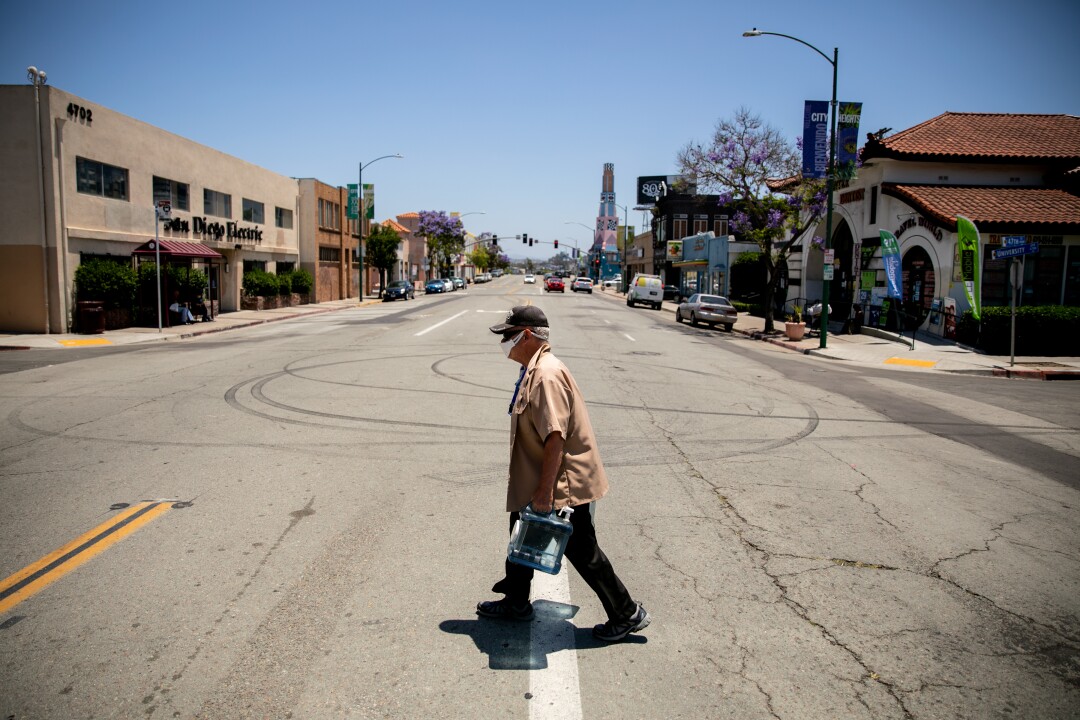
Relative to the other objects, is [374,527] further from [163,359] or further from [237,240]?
[237,240]

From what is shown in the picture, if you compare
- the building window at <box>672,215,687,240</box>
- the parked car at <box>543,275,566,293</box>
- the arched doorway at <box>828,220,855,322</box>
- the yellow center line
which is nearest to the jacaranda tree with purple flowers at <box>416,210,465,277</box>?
the parked car at <box>543,275,566,293</box>

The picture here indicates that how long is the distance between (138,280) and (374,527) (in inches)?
920

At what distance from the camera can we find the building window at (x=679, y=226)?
77125 millimetres

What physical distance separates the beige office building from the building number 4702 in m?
0.03

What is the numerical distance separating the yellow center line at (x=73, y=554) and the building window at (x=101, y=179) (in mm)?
21684

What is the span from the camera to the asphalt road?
3.65 m

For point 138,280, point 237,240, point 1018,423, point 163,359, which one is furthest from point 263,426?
point 237,240

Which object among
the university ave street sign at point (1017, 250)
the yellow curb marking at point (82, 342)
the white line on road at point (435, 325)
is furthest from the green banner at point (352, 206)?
the university ave street sign at point (1017, 250)

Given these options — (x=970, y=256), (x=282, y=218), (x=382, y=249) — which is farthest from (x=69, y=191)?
(x=382, y=249)

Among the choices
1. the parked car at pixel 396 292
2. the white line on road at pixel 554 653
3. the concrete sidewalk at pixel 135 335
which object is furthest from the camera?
the parked car at pixel 396 292

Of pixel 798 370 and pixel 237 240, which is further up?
pixel 237 240

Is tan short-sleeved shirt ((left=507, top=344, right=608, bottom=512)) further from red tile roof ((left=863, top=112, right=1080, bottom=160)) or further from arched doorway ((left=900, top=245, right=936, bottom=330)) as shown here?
red tile roof ((left=863, top=112, right=1080, bottom=160))

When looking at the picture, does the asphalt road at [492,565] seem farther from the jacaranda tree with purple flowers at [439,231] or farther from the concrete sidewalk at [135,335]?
the jacaranda tree with purple flowers at [439,231]

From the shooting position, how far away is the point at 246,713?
3.39m
